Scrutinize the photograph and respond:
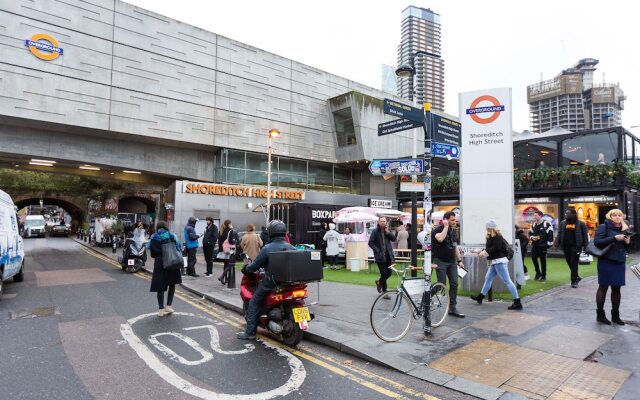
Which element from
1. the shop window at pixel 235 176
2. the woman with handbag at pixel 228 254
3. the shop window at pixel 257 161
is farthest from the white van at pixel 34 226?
the woman with handbag at pixel 228 254

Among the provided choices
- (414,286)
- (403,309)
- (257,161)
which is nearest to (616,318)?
(414,286)

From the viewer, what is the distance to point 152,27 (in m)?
22.6

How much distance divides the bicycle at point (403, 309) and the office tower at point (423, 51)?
15.7 ft

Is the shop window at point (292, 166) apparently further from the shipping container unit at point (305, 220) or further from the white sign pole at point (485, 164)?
the white sign pole at point (485, 164)

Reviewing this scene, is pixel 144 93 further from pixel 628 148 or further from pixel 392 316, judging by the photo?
pixel 628 148

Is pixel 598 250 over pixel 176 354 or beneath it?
over

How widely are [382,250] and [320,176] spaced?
2253 centimetres

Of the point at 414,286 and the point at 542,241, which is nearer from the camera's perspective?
the point at 414,286

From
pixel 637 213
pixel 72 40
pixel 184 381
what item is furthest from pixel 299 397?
pixel 637 213

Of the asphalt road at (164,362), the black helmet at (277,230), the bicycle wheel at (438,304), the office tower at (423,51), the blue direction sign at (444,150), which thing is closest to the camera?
the asphalt road at (164,362)

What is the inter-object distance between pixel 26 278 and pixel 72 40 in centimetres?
1385

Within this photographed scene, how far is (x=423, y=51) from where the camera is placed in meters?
9.47

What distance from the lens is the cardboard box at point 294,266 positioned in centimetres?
534

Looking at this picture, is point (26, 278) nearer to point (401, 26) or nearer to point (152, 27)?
point (401, 26)
